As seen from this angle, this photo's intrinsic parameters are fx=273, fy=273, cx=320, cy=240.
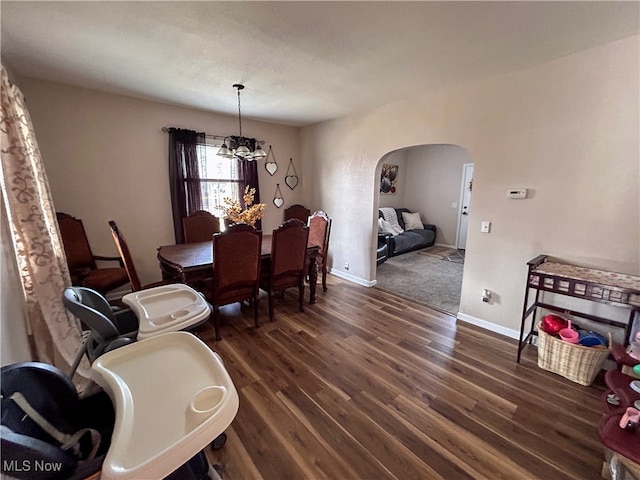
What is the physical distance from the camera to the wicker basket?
77.2 inches

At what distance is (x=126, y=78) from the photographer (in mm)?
2707

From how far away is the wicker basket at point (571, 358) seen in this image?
1.96 metres

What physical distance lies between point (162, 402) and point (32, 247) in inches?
67.1

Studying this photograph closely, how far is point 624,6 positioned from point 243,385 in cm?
338

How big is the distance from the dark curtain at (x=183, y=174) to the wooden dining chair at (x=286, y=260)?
1.61 meters

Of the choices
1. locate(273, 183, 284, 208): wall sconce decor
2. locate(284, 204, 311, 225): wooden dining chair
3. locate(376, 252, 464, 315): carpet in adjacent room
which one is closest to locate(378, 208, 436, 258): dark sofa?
locate(376, 252, 464, 315): carpet in adjacent room

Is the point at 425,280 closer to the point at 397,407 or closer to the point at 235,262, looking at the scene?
the point at 397,407

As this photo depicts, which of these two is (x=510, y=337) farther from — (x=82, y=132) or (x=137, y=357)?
(x=82, y=132)

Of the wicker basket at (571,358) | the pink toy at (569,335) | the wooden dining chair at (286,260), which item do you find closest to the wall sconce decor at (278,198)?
the wooden dining chair at (286,260)

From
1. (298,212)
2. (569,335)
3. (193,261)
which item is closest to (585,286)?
(569,335)

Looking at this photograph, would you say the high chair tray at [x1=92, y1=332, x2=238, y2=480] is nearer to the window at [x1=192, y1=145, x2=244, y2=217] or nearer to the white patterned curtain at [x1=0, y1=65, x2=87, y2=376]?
the white patterned curtain at [x1=0, y1=65, x2=87, y2=376]

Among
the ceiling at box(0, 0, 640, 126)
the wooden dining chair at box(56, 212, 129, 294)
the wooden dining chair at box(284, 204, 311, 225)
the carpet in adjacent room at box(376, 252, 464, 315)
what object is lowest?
the carpet in adjacent room at box(376, 252, 464, 315)

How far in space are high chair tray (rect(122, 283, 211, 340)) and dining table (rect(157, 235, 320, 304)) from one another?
0.68 meters

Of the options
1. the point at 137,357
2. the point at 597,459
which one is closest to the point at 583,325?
the point at 597,459
